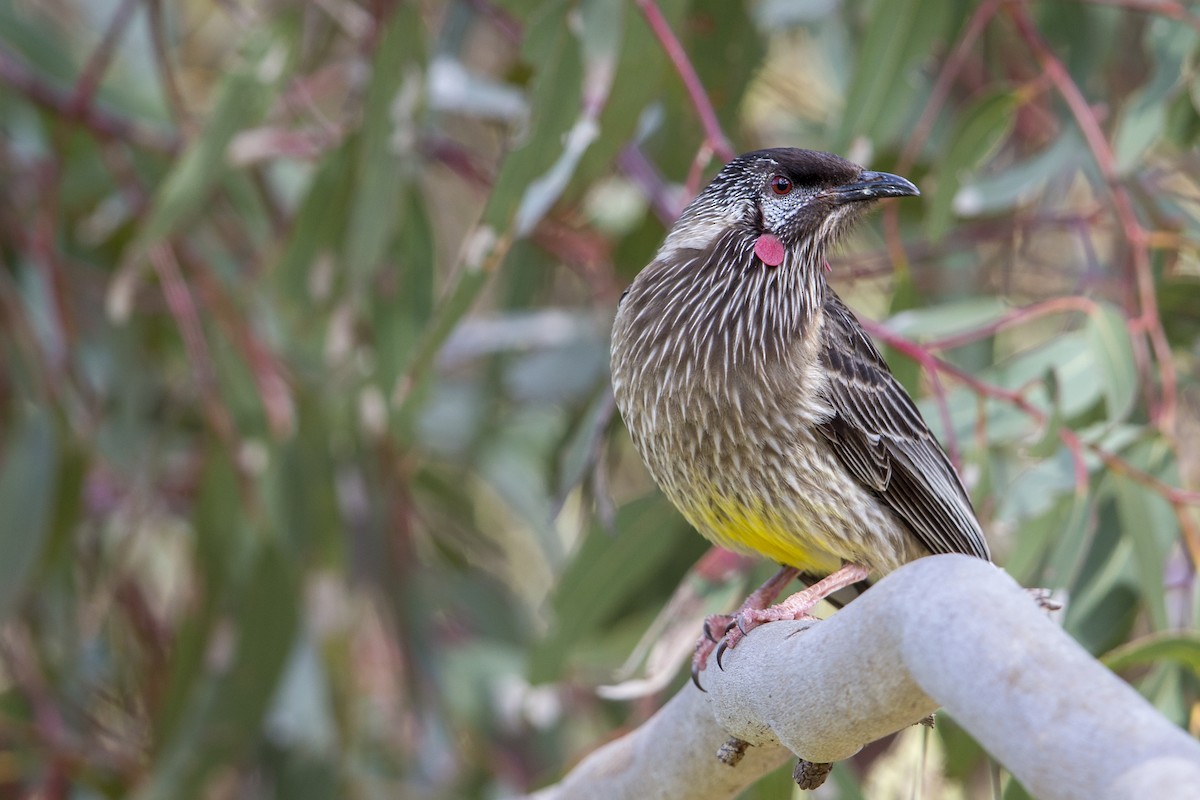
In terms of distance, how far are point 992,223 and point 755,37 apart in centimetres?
74

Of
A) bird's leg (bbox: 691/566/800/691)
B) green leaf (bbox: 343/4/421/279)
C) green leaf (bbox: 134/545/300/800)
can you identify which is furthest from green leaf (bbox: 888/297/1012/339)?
green leaf (bbox: 134/545/300/800)

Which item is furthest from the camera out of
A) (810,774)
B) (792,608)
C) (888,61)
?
(888,61)

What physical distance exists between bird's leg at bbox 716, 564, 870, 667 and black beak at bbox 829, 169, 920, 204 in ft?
1.98

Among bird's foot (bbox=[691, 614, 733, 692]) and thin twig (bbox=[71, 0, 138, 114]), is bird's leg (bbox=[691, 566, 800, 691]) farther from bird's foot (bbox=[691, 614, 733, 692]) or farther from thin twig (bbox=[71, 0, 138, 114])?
thin twig (bbox=[71, 0, 138, 114])

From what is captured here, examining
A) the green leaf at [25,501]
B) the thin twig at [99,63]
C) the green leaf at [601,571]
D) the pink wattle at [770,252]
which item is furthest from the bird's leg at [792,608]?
the thin twig at [99,63]

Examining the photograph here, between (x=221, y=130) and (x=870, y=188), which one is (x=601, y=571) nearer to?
(x=870, y=188)

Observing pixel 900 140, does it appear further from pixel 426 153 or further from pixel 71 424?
pixel 71 424

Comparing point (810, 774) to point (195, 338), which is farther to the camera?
point (195, 338)

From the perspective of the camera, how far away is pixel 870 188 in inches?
105

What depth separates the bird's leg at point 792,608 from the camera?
2.40 metres

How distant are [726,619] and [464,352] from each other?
2361mm

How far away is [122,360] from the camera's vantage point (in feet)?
15.0

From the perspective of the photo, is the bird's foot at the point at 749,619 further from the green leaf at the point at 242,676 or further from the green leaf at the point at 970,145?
the green leaf at the point at 242,676

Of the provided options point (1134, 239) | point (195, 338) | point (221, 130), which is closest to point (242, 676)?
point (195, 338)
